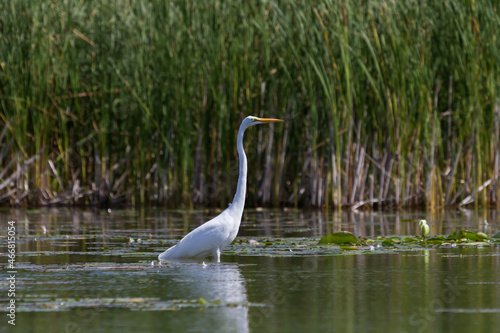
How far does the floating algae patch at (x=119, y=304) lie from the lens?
5.02m

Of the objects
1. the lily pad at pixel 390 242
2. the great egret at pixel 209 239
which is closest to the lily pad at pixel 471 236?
the lily pad at pixel 390 242

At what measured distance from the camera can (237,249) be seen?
812 centimetres

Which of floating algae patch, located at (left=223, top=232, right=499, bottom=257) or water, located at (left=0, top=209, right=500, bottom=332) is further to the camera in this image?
floating algae patch, located at (left=223, top=232, right=499, bottom=257)

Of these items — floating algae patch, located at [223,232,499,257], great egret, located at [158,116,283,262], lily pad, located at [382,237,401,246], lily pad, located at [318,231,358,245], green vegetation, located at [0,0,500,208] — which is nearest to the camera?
great egret, located at [158,116,283,262]

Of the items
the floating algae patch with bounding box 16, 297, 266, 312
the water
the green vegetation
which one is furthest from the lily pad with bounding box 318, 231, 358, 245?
the green vegetation

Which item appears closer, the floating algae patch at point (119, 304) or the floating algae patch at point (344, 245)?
the floating algae patch at point (119, 304)

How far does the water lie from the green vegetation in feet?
12.9

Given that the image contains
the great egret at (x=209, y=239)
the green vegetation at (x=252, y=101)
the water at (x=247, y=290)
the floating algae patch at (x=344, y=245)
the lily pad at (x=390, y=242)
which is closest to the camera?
the water at (x=247, y=290)

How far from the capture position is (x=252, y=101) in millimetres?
13992

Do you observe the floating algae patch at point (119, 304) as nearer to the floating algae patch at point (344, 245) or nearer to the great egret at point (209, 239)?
the great egret at point (209, 239)

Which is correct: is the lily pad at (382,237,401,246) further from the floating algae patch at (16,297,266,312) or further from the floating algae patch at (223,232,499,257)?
the floating algae patch at (16,297,266,312)

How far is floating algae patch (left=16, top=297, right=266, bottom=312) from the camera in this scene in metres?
5.02

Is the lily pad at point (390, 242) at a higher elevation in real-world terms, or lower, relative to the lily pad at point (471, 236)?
lower

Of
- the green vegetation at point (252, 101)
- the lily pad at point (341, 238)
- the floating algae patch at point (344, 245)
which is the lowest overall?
the floating algae patch at point (344, 245)
